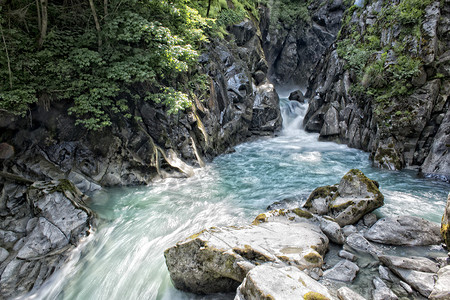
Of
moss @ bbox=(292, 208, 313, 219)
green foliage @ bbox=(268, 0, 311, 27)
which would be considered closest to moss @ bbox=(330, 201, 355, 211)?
moss @ bbox=(292, 208, 313, 219)

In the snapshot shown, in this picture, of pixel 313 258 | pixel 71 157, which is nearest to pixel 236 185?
pixel 313 258

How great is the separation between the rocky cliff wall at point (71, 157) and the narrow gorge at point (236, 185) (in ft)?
0.12

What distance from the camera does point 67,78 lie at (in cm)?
684

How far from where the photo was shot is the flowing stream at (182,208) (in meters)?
4.16

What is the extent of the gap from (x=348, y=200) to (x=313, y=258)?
227 centimetres

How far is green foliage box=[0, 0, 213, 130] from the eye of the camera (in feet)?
A: 20.8

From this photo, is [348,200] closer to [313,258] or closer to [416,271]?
[416,271]

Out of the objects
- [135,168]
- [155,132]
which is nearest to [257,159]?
[155,132]

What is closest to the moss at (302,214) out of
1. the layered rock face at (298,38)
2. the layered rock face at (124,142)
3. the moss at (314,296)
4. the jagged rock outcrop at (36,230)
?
the moss at (314,296)

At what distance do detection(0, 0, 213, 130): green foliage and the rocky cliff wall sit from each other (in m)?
0.69

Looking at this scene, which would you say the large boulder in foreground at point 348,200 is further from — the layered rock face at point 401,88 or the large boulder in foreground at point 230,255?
the layered rock face at point 401,88

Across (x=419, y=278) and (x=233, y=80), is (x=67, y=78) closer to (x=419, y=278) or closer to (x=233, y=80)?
(x=419, y=278)

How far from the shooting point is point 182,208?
6695mm

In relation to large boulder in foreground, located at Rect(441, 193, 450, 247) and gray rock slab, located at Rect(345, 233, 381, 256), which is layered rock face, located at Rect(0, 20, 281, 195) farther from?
large boulder in foreground, located at Rect(441, 193, 450, 247)
